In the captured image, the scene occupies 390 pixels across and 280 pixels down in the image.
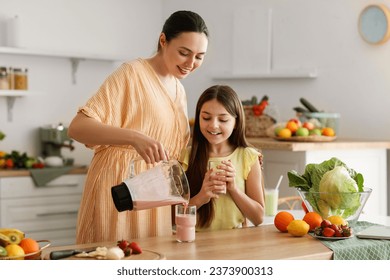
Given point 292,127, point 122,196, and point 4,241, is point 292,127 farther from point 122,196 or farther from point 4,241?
point 4,241

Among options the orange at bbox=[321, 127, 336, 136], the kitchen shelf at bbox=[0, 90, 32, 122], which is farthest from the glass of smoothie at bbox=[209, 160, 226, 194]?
the kitchen shelf at bbox=[0, 90, 32, 122]

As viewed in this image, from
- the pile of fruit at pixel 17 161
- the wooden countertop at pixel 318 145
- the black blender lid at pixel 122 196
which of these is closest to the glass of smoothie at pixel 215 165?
the black blender lid at pixel 122 196

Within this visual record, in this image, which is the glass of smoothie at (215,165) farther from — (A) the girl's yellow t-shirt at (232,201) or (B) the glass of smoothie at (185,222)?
(B) the glass of smoothie at (185,222)

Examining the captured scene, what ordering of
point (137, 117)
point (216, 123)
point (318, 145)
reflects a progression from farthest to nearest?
1. point (318, 145)
2. point (216, 123)
3. point (137, 117)

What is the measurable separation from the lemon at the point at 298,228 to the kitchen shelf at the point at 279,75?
2556 mm

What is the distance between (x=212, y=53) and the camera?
16.6ft

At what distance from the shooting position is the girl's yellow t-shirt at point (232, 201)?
7.12ft

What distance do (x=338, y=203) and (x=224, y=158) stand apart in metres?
0.40

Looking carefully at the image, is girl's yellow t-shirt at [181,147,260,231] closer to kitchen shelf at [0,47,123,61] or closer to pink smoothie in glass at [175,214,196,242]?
pink smoothie in glass at [175,214,196,242]

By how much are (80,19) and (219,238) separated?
11.1 ft

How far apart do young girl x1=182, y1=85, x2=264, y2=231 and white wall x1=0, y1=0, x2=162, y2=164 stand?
2.72 m

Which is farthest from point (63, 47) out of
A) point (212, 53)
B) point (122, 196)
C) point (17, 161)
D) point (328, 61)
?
point (122, 196)

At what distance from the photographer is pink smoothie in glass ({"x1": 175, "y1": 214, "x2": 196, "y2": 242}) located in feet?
5.86
